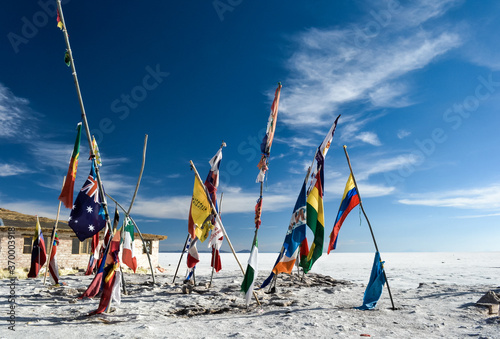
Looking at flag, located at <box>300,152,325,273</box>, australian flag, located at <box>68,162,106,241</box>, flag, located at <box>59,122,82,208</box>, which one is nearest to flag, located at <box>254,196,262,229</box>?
flag, located at <box>300,152,325,273</box>

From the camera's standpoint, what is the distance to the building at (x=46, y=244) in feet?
58.1

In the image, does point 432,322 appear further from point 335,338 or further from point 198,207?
point 198,207

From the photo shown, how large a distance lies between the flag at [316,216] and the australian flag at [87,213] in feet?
17.0

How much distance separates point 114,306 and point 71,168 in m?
3.67

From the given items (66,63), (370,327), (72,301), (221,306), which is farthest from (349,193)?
(72,301)

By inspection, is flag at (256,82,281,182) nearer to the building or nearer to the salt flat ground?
the salt flat ground

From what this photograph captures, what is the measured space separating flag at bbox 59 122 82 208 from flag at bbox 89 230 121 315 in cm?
134

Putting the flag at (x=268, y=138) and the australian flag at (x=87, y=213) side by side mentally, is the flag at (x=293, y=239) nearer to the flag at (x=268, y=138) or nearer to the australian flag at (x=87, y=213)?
the flag at (x=268, y=138)

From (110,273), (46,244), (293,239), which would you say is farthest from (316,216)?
(46,244)

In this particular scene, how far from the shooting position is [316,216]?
888 cm

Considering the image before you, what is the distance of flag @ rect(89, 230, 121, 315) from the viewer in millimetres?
7754

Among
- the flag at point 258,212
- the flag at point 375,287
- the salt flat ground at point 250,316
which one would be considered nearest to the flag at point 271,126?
the flag at point 258,212

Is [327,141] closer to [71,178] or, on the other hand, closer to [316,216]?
[316,216]

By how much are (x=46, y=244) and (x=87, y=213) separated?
1608 centimetres
